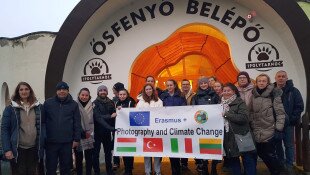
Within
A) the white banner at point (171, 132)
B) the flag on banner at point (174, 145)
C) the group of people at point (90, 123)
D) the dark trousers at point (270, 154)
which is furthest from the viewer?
the flag on banner at point (174, 145)

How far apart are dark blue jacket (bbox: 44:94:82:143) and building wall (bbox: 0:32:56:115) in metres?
5.87

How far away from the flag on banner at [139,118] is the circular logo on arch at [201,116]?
0.90 metres

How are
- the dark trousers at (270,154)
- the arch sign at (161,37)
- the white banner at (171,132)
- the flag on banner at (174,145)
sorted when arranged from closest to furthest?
the dark trousers at (270,154)
the white banner at (171,132)
the flag on banner at (174,145)
the arch sign at (161,37)

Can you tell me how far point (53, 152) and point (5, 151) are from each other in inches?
29.4

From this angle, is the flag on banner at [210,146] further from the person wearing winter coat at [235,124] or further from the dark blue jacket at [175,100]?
the dark blue jacket at [175,100]

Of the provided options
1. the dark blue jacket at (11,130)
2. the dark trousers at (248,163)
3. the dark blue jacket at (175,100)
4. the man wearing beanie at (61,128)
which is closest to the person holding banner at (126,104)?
the dark blue jacket at (175,100)

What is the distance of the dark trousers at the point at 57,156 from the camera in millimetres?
5934

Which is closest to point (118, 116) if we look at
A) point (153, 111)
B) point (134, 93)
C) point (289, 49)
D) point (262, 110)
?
point (153, 111)

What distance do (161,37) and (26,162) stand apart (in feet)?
15.7

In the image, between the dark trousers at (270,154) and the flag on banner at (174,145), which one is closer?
the dark trousers at (270,154)

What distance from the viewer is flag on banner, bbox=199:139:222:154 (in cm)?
618

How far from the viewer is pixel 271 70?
866 cm

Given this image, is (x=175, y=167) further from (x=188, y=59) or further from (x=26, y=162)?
(x=188, y=59)

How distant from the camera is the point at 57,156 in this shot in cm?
601
